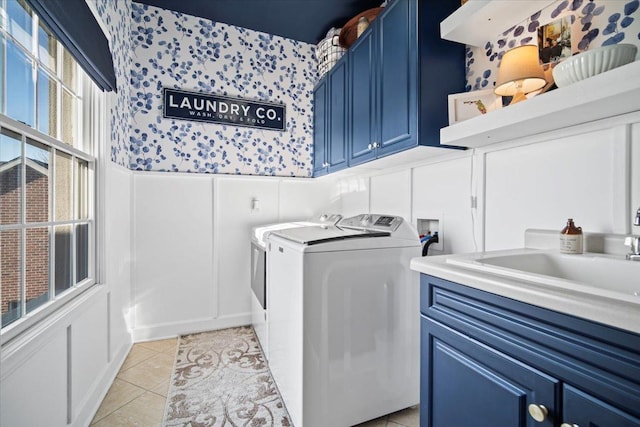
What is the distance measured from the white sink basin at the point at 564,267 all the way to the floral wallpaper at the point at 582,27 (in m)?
0.81

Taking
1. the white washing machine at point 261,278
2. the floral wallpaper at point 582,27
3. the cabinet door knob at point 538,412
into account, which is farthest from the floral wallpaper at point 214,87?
the cabinet door knob at point 538,412

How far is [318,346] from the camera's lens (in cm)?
141

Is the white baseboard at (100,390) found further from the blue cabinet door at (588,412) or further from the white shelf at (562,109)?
the white shelf at (562,109)

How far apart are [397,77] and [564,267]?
4.29 ft

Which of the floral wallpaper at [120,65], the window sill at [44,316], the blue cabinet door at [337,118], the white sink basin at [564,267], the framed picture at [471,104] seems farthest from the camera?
the blue cabinet door at [337,118]

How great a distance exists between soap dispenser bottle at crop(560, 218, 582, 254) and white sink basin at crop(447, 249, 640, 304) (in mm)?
24

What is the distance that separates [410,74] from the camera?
1.65m

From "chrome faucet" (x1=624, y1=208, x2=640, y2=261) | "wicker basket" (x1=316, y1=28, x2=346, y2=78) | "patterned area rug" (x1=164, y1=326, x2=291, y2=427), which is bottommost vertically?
"patterned area rug" (x1=164, y1=326, x2=291, y2=427)

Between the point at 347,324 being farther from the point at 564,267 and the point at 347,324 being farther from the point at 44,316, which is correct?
the point at 44,316

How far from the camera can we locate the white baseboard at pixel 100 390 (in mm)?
1483

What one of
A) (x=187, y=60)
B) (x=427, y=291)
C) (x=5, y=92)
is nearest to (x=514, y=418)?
(x=427, y=291)

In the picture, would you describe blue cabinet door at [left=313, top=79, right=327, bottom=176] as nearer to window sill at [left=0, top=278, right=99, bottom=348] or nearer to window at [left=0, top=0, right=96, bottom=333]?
window at [left=0, top=0, right=96, bottom=333]

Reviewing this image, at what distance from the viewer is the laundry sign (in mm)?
2652

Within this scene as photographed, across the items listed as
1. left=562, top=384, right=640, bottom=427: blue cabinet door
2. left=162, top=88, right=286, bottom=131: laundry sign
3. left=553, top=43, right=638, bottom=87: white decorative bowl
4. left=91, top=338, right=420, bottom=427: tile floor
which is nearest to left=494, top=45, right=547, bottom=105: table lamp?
left=553, top=43, right=638, bottom=87: white decorative bowl
